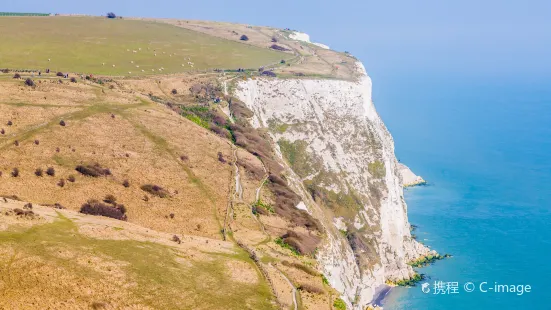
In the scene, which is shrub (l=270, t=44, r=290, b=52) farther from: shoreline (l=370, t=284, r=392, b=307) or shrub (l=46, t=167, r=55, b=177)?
shrub (l=46, t=167, r=55, b=177)

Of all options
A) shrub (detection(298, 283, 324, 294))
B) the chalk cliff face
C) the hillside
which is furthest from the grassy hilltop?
the chalk cliff face

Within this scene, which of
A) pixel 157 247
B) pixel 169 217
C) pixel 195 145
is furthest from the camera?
pixel 195 145

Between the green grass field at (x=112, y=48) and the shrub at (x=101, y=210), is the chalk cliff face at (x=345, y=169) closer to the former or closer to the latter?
the green grass field at (x=112, y=48)

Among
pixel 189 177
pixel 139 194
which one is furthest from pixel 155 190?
pixel 189 177

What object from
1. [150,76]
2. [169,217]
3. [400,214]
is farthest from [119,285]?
[400,214]

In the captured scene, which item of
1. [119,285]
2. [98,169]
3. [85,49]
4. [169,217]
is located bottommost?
[119,285]

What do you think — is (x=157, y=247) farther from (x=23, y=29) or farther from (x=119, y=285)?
(x=23, y=29)

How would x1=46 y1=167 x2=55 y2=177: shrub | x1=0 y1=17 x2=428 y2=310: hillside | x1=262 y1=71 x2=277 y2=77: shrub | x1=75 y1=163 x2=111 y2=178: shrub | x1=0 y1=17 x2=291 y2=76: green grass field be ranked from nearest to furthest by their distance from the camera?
x1=0 y1=17 x2=428 y2=310: hillside, x1=46 y1=167 x2=55 y2=177: shrub, x1=75 y1=163 x2=111 y2=178: shrub, x1=0 y1=17 x2=291 y2=76: green grass field, x1=262 y1=71 x2=277 y2=77: shrub

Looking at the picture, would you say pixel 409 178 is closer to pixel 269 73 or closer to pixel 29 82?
pixel 269 73
